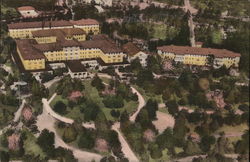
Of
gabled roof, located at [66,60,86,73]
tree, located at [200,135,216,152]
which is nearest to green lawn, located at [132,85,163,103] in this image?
gabled roof, located at [66,60,86,73]

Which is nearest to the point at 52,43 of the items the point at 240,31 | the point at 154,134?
the point at 154,134

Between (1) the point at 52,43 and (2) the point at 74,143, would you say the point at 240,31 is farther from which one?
(2) the point at 74,143

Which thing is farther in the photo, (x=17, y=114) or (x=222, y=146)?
(x=17, y=114)

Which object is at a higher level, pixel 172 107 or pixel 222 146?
pixel 172 107

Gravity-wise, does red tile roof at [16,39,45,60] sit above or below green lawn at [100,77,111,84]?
above

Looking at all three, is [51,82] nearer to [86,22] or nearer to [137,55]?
[137,55]

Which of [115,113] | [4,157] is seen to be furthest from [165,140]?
[4,157]

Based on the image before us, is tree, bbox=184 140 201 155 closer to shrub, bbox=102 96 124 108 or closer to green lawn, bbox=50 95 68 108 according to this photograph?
shrub, bbox=102 96 124 108

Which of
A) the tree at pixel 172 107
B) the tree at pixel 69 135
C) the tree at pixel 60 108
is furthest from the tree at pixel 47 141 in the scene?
the tree at pixel 172 107
